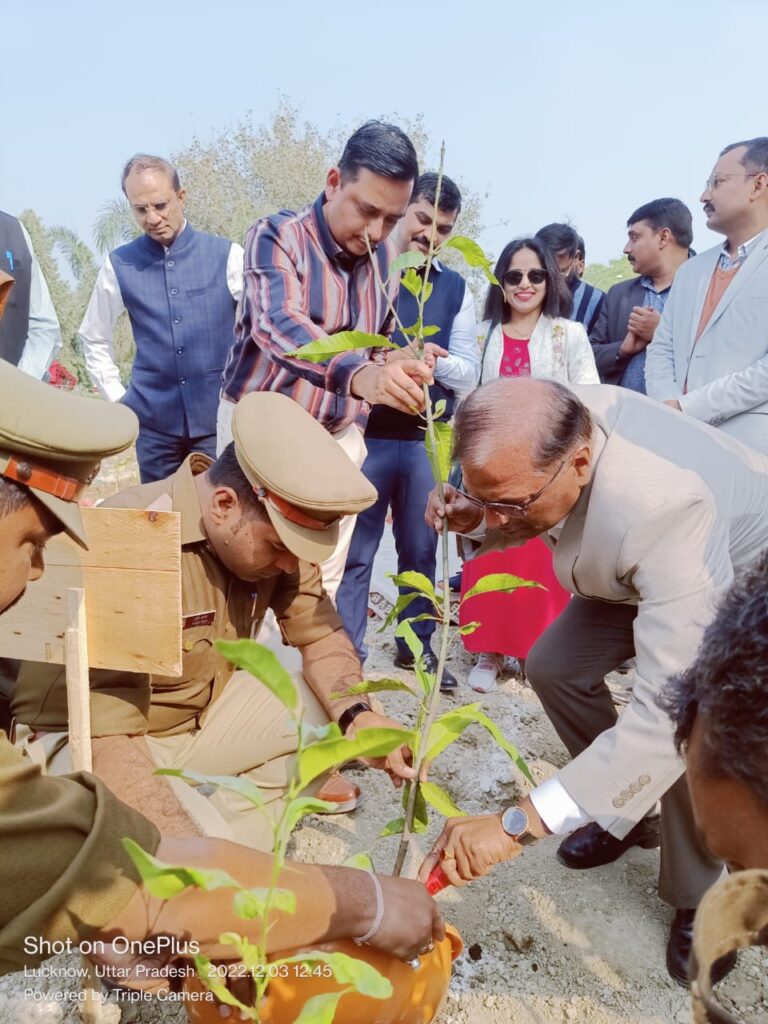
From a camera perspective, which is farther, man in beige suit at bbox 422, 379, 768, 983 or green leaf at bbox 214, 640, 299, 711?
man in beige suit at bbox 422, 379, 768, 983

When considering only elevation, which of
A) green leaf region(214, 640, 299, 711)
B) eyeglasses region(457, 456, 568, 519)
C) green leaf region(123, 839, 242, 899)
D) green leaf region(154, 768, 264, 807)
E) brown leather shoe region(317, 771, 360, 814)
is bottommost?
brown leather shoe region(317, 771, 360, 814)

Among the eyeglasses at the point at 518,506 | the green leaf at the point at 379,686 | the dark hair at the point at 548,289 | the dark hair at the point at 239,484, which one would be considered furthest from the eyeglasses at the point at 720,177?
the green leaf at the point at 379,686

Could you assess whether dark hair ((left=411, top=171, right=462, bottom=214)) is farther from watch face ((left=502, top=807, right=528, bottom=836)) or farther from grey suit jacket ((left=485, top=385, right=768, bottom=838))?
watch face ((left=502, top=807, right=528, bottom=836))

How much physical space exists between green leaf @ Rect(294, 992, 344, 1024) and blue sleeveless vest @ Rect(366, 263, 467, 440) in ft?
9.21

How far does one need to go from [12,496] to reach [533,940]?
1.97 meters

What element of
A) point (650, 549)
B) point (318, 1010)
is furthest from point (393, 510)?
point (318, 1010)

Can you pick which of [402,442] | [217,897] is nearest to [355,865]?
[217,897]

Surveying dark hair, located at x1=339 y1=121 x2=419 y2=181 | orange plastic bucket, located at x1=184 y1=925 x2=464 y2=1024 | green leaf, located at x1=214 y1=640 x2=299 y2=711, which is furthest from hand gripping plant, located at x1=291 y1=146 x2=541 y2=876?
dark hair, located at x1=339 y1=121 x2=419 y2=181

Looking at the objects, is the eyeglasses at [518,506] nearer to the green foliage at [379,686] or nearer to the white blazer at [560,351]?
the green foliage at [379,686]

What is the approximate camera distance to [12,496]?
1.35 m

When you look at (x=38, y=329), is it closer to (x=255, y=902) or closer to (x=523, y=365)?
(x=523, y=365)

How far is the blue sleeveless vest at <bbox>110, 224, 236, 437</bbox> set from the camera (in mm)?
4125

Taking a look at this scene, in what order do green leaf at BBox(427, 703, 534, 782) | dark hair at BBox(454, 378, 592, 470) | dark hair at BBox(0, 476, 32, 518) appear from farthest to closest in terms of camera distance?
dark hair at BBox(454, 378, 592, 470), green leaf at BBox(427, 703, 534, 782), dark hair at BBox(0, 476, 32, 518)

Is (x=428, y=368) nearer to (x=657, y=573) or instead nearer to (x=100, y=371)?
(x=657, y=573)
